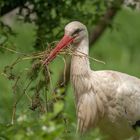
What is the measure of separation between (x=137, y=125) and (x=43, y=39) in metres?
1.27

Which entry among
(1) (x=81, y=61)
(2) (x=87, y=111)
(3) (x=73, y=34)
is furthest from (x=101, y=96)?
(3) (x=73, y=34)

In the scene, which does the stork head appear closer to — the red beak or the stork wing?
the red beak

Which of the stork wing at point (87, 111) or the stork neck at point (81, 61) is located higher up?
the stork neck at point (81, 61)

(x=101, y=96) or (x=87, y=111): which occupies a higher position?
(x=101, y=96)

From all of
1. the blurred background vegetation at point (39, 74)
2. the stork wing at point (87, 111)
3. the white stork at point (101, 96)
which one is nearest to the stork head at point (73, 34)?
the white stork at point (101, 96)

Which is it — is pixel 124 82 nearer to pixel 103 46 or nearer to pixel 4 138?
pixel 4 138

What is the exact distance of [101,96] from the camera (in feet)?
27.3

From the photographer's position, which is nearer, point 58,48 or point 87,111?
point 58,48

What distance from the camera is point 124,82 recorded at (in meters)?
8.38

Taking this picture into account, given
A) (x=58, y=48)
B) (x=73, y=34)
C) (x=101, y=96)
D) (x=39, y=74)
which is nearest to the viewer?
(x=39, y=74)

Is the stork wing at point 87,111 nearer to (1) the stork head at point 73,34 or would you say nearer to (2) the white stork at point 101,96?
(2) the white stork at point 101,96

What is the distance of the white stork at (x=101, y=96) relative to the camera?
827cm

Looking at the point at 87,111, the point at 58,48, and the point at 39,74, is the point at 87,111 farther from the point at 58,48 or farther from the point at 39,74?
the point at 39,74

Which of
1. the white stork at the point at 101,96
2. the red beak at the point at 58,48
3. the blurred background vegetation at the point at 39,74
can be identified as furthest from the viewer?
the white stork at the point at 101,96
